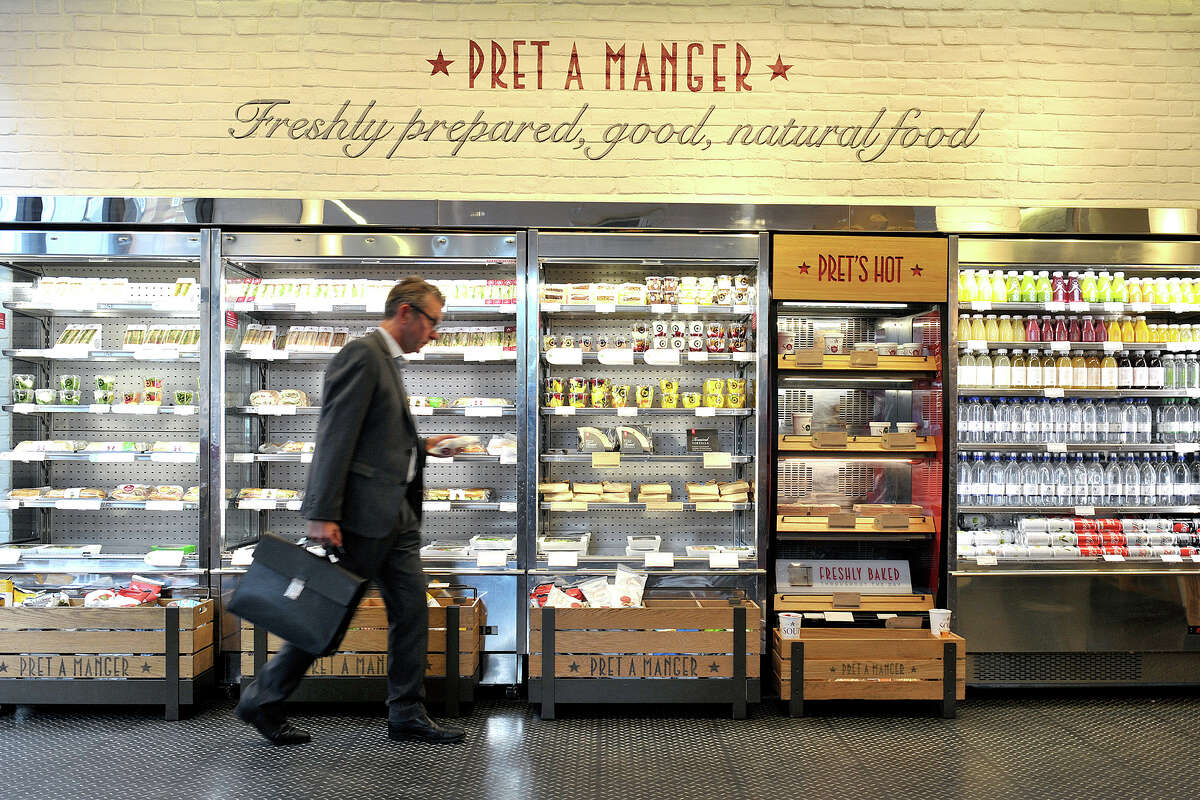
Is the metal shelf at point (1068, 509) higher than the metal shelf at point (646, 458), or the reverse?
the metal shelf at point (646, 458)

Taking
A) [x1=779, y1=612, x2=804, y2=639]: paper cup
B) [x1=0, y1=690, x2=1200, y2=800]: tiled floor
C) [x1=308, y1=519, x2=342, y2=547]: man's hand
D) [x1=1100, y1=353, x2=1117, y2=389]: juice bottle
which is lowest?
[x1=0, y1=690, x2=1200, y2=800]: tiled floor

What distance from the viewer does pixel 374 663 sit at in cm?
382

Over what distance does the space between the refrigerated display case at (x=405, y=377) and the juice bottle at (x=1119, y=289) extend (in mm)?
3379

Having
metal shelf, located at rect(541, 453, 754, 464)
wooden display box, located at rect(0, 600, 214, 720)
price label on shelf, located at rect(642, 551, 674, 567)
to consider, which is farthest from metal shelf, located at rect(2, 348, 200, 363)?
price label on shelf, located at rect(642, 551, 674, 567)

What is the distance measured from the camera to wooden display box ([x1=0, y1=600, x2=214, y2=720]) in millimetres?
3691

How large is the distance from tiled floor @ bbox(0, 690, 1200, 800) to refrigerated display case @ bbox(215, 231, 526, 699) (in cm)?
52

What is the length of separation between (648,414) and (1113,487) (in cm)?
275

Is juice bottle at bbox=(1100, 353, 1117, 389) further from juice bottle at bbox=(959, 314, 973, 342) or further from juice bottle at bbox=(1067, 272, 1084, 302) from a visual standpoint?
juice bottle at bbox=(959, 314, 973, 342)

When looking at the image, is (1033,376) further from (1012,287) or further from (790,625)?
(790,625)

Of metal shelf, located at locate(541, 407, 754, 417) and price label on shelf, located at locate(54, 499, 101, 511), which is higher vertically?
metal shelf, located at locate(541, 407, 754, 417)

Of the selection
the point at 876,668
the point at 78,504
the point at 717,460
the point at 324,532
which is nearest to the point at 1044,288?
the point at 717,460

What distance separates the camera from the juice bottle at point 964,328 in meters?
4.37

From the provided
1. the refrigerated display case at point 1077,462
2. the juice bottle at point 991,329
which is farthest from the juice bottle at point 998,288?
the juice bottle at point 991,329

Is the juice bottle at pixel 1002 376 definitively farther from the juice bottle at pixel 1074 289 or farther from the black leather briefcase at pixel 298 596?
the black leather briefcase at pixel 298 596
